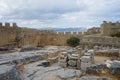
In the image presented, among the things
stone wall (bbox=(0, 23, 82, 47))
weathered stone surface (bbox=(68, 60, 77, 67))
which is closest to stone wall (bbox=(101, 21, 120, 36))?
stone wall (bbox=(0, 23, 82, 47))

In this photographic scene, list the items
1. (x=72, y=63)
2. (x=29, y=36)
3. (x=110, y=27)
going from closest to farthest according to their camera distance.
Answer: (x=72, y=63) → (x=29, y=36) → (x=110, y=27)

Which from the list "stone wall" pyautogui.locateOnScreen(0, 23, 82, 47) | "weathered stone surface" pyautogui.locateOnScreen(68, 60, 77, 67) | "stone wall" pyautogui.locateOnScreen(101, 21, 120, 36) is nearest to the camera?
"weathered stone surface" pyautogui.locateOnScreen(68, 60, 77, 67)

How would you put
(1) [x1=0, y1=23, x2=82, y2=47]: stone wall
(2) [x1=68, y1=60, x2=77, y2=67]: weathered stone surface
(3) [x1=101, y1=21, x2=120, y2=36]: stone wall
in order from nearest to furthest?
(2) [x1=68, y1=60, x2=77, y2=67]: weathered stone surface < (1) [x1=0, y1=23, x2=82, y2=47]: stone wall < (3) [x1=101, y1=21, x2=120, y2=36]: stone wall

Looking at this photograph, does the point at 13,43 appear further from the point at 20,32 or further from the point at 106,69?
the point at 106,69

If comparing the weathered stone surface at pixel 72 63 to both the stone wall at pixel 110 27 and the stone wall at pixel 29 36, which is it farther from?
the stone wall at pixel 110 27

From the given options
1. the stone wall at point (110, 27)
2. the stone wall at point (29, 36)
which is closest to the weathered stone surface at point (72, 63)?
the stone wall at point (29, 36)

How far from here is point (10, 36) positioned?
79.4 feet

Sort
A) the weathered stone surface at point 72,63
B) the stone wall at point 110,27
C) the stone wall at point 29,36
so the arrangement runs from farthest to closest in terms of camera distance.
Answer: the stone wall at point 110,27 < the stone wall at point 29,36 < the weathered stone surface at point 72,63

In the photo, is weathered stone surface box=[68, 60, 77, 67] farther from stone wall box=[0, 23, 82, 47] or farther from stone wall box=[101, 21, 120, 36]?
stone wall box=[101, 21, 120, 36]

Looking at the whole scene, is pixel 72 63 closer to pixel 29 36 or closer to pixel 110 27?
pixel 29 36

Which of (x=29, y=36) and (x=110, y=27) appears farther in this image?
(x=110, y=27)

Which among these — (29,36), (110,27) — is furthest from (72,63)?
(110,27)

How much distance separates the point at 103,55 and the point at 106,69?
17.5 ft

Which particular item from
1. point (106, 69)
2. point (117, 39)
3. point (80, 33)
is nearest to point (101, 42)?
point (117, 39)
